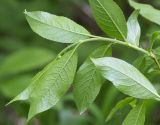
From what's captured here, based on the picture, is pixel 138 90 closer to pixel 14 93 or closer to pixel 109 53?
pixel 109 53

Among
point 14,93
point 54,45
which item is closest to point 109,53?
point 14,93

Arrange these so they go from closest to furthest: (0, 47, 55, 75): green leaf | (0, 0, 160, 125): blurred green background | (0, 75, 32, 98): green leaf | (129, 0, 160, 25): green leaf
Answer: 1. (129, 0, 160, 25): green leaf
2. (0, 0, 160, 125): blurred green background
3. (0, 75, 32, 98): green leaf
4. (0, 47, 55, 75): green leaf

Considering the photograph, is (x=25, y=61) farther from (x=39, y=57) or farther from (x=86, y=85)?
(x=86, y=85)

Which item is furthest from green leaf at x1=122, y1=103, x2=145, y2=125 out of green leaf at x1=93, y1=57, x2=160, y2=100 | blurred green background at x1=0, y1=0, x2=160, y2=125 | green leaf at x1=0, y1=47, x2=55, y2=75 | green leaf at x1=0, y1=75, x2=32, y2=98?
green leaf at x1=0, y1=47, x2=55, y2=75

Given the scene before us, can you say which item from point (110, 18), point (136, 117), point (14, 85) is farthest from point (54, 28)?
point (14, 85)

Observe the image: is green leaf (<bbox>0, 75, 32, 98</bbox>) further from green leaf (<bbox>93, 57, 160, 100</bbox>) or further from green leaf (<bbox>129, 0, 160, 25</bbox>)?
green leaf (<bbox>93, 57, 160, 100</bbox>)
